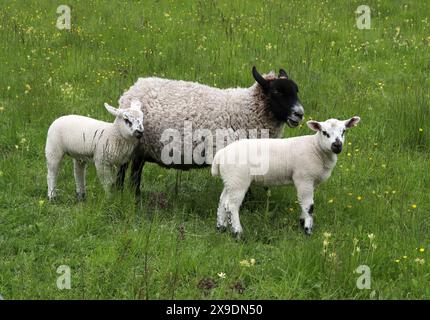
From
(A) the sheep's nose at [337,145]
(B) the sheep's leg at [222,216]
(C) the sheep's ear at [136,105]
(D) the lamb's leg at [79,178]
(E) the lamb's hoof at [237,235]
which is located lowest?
(E) the lamb's hoof at [237,235]

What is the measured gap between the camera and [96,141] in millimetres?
7816

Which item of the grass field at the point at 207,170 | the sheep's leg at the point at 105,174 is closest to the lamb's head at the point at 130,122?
the sheep's leg at the point at 105,174

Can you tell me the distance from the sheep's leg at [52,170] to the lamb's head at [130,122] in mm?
919

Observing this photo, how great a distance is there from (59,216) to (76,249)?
0.85 m

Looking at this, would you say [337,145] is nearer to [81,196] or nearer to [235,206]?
[235,206]

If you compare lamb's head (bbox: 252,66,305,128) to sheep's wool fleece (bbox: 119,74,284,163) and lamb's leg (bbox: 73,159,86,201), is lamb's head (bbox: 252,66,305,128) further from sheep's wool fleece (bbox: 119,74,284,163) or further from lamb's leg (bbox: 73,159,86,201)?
lamb's leg (bbox: 73,159,86,201)

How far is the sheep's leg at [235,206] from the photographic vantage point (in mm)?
7113

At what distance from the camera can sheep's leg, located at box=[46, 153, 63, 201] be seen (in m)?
8.02

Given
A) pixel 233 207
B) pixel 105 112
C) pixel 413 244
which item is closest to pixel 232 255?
pixel 233 207

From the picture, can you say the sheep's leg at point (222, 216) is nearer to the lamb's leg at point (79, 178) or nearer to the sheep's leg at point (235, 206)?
the sheep's leg at point (235, 206)

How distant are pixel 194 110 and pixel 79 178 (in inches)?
67.6

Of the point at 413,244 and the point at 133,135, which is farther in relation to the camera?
the point at 133,135
